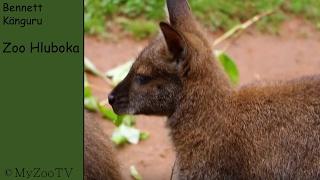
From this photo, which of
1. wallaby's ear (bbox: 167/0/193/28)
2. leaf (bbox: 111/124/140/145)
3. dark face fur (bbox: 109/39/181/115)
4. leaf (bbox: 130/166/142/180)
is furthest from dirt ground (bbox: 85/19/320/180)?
wallaby's ear (bbox: 167/0/193/28)

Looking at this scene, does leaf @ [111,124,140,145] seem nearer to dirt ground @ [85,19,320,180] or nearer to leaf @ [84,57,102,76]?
dirt ground @ [85,19,320,180]

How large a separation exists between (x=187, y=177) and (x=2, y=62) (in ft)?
4.40

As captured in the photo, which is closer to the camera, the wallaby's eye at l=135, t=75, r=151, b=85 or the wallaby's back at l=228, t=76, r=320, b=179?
the wallaby's back at l=228, t=76, r=320, b=179

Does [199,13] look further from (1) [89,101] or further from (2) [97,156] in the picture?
(2) [97,156]

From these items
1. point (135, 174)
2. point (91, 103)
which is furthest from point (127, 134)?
point (135, 174)

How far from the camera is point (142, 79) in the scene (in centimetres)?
482

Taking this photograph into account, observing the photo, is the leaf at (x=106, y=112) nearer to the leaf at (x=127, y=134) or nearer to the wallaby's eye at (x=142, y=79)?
the leaf at (x=127, y=134)

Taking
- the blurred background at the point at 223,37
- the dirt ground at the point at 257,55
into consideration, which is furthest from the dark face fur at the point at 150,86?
the blurred background at the point at 223,37

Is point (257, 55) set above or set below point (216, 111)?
below

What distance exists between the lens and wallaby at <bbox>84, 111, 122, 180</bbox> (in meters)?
4.89

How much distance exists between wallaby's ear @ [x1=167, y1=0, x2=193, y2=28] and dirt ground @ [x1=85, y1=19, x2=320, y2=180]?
2043 mm

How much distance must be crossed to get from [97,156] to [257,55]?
3.74 m

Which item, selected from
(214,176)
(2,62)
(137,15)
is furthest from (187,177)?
(137,15)

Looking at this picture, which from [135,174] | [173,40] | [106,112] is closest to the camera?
[173,40]
